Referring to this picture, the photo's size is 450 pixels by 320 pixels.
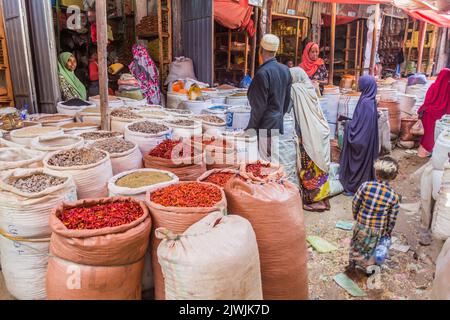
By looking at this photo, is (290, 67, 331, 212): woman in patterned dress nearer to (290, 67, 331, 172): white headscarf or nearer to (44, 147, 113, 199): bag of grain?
(290, 67, 331, 172): white headscarf

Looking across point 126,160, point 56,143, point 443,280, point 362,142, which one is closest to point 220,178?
point 126,160

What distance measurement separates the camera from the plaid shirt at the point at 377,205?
8.71ft

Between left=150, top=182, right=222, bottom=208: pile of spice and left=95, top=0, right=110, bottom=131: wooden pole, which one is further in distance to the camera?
left=95, top=0, right=110, bottom=131: wooden pole

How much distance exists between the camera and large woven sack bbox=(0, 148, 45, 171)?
93.4 inches

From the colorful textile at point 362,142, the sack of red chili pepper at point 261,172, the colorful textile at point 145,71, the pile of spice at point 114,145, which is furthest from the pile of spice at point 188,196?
the colorful textile at point 145,71

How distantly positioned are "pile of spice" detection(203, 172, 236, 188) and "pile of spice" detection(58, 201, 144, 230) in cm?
58

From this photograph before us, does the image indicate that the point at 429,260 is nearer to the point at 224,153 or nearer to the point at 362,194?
the point at 362,194

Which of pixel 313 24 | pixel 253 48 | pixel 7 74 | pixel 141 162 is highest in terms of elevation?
pixel 313 24

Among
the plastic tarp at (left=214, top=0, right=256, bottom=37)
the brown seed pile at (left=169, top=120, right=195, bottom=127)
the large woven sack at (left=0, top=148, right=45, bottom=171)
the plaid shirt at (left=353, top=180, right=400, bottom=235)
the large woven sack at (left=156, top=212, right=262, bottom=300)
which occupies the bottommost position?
the plaid shirt at (left=353, top=180, right=400, bottom=235)

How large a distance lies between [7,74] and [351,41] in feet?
28.5

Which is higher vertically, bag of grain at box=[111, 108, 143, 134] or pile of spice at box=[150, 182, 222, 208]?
bag of grain at box=[111, 108, 143, 134]

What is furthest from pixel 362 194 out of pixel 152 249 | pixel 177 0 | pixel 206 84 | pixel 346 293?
pixel 177 0

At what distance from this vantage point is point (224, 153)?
2842mm

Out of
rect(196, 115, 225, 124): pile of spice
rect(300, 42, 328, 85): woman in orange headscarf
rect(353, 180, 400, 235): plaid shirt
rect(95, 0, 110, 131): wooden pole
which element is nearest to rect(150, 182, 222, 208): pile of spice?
rect(353, 180, 400, 235): plaid shirt
